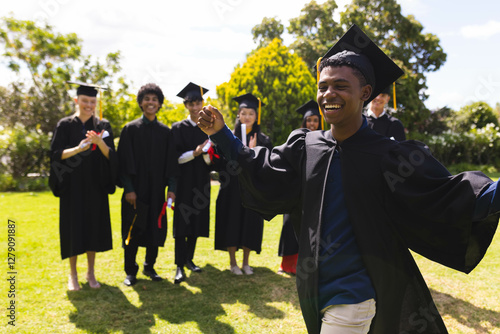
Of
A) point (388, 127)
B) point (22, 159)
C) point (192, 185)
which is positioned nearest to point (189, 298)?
point (192, 185)

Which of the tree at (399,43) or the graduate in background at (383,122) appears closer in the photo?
the graduate in background at (383,122)

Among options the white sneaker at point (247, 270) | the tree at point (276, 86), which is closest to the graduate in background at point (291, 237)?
the white sneaker at point (247, 270)

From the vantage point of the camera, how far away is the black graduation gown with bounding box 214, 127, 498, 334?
221cm

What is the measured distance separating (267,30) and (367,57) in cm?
2808

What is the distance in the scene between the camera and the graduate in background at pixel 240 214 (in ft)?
19.8

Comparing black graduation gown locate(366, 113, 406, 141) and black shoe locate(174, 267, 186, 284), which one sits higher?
black graduation gown locate(366, 113, 406, 141)

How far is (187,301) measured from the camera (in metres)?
5.03

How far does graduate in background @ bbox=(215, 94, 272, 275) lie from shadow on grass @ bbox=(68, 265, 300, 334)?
40 centimetres

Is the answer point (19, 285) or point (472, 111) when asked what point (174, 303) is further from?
point (472, 111)

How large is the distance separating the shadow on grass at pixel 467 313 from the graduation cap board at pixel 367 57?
10.1 ft

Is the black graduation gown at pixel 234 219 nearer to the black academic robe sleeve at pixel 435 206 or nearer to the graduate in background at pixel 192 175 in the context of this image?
the graduate in background at pixel 192 175

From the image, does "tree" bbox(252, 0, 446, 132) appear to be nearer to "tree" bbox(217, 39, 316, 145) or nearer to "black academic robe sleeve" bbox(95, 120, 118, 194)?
"tree" bbox(217, 39, 316, 145)

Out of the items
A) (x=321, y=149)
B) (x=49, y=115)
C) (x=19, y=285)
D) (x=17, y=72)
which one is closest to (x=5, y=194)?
(x=49, y=115)

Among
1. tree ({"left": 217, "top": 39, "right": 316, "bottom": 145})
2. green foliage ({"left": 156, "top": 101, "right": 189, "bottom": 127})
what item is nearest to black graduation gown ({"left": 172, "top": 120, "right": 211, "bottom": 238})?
tree ({"left": 217, "top": 39, "right": 316, "bottom": 145})
